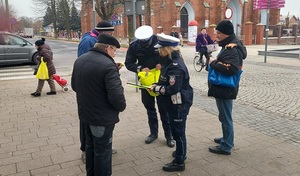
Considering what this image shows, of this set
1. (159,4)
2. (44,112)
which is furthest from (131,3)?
(159,4)

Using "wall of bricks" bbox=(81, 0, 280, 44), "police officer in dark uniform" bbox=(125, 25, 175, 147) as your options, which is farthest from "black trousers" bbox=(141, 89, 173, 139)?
"wall of bricks" bbox=(81, 0, 280, 44)

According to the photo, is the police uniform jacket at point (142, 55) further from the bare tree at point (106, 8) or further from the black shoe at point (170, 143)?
the bare tree at point (106, 8)

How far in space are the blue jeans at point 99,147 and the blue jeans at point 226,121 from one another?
177 centimetres

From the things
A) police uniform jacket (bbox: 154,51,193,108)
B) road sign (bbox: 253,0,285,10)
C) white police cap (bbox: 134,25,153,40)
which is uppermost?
road sign (bbox: 253,0,285,10)

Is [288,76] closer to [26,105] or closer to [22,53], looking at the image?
[26,105]

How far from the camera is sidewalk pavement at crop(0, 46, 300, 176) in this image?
148 inches

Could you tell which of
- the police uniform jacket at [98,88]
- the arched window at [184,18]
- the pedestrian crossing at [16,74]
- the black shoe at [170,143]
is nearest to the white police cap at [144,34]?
the police uniform jacket at [98,88]

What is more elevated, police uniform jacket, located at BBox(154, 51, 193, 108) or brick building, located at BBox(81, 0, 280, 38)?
brick building, located at BBox(81, 0, 280, 38)

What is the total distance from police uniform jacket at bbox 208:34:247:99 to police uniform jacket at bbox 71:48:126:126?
5.11 ft

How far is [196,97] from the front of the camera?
26.2ft

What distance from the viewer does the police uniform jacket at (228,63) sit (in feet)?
12.5

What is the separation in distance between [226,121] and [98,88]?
84.2 inches

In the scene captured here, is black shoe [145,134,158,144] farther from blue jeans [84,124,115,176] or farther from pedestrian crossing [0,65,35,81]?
pedestrian crossing [0,65,35,81]

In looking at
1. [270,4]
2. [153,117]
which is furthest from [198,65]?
[153,117]
